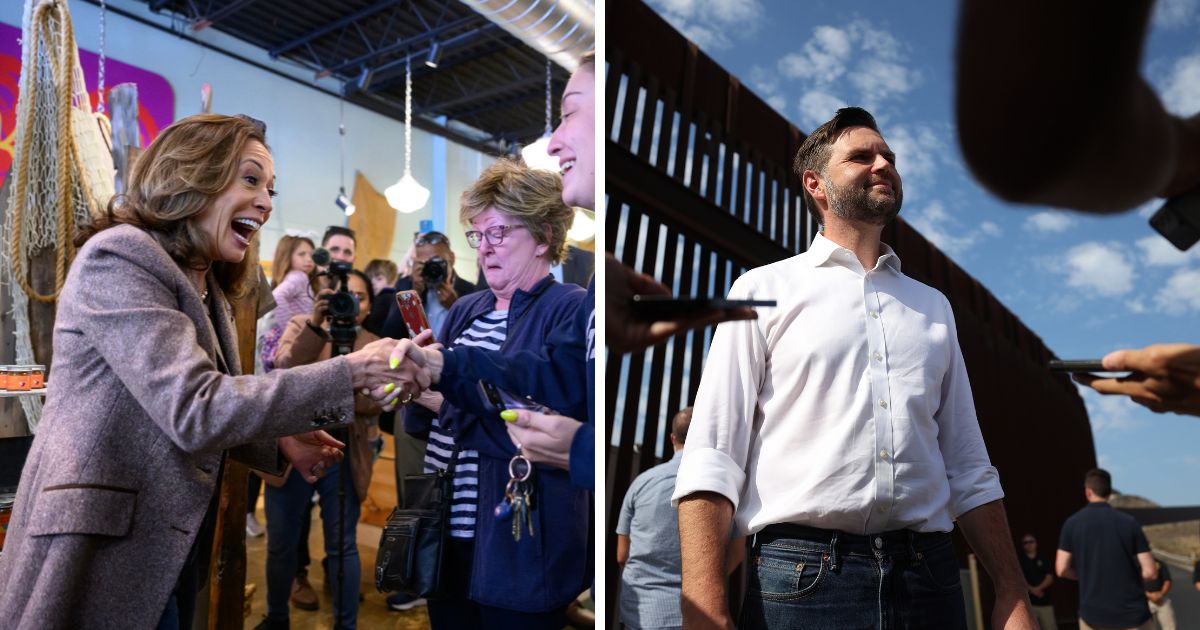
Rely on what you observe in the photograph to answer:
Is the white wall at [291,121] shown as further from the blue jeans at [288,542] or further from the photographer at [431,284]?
the photographer at [431,284]

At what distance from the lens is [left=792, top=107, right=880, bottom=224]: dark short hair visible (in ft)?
3.50

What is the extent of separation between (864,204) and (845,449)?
32cm

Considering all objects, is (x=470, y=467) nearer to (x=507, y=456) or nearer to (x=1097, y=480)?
(x=507, y=456)

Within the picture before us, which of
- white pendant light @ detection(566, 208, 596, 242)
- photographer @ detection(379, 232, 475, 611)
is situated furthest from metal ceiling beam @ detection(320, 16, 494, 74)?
white pendant light @ detection(566, 208, 596, 242)

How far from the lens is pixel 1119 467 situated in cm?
99

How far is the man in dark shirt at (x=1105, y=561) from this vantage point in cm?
95

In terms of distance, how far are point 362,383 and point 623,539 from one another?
541 mm

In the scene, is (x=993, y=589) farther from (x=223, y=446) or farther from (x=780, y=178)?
(x=223, y=446)

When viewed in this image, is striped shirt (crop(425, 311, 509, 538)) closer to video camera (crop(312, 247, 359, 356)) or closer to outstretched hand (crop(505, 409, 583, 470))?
outstretched hand (crop(505, 409, 583, 470))

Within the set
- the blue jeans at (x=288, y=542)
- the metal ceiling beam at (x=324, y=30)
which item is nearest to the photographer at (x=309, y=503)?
the blue jeans at (x=288, y=542)

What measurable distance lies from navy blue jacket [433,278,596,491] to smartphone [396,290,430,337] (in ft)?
0.63

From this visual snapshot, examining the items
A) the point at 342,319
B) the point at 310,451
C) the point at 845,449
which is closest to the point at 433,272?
the point at 342,319

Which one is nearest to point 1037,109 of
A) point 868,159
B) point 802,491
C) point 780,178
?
point 868,159

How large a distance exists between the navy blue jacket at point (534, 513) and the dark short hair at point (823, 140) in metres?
0.53
